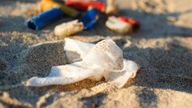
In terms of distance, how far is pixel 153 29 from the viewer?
321 centimetres

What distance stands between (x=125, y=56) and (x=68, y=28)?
0.47 metres

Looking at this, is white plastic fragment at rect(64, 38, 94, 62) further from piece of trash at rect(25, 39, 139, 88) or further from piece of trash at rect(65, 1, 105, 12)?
piece of trash at rect(65, 1, 105, 12)

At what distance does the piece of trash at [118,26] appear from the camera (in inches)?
117

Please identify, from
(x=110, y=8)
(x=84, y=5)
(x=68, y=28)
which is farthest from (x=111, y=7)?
(x=68, y=28)

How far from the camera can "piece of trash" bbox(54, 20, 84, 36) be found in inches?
109

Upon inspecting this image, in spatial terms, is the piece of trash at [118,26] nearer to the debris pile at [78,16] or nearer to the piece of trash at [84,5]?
the debris pile at [78,16]

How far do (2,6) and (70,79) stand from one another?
4.30 feet

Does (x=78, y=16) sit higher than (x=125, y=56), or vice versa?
(x=78, y=16)

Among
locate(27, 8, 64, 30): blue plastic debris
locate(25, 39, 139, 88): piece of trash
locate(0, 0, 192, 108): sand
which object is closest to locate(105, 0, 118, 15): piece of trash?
locate(0, 0, 192, 108): sand

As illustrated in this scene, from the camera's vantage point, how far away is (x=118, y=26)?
298 cm

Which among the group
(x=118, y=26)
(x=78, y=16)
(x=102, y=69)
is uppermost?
(x=78, y=16)

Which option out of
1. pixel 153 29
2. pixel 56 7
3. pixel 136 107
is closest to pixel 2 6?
pixel 56 7

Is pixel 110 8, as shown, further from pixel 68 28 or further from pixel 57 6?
pixel 68 28

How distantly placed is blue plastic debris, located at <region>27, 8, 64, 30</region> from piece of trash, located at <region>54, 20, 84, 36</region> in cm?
12
